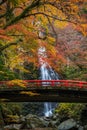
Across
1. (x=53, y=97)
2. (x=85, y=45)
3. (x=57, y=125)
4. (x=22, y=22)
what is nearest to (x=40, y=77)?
(x=85, y=45)

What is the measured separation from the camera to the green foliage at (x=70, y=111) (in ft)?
118

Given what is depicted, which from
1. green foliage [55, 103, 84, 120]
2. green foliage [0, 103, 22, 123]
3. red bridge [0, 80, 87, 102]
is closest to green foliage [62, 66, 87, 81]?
green foliage [55, 103, 84, 120]

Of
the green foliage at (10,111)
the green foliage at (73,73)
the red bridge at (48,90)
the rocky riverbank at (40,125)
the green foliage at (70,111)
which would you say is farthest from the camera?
the green foliage at (73,73)

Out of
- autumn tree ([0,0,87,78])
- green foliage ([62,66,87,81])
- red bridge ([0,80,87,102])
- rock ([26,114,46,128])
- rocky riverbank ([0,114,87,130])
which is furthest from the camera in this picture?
green foliage ([62,66,87,81])

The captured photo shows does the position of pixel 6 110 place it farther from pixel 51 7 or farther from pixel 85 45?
pixel 51 7

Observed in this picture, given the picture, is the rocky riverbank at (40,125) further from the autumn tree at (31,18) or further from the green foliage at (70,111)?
the autumn tree at (31,18)

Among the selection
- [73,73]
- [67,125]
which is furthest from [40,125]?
[73,73]

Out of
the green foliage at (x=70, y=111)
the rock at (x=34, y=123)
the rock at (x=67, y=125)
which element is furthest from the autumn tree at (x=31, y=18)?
the green foliage at (x=70, y=111)

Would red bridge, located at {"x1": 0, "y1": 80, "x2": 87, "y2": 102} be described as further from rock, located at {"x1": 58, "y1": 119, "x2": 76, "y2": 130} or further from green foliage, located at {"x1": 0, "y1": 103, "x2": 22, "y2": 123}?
rock, located at {"x1": 58, "y1": 119, "x2": 76, "y2": 130}

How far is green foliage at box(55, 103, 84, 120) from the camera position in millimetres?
35956

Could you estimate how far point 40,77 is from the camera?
4725 centimetres

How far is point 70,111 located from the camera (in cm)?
3759

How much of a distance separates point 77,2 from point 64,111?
2531cm

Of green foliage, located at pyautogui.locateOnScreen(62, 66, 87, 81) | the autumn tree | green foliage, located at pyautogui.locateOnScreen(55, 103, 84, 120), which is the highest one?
the autumn tree
